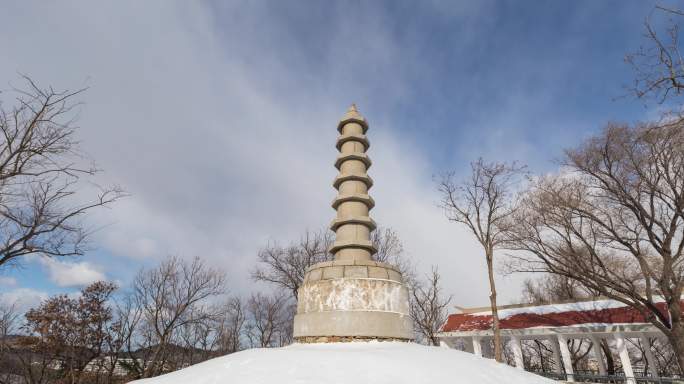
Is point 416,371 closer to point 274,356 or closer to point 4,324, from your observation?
point 274,356

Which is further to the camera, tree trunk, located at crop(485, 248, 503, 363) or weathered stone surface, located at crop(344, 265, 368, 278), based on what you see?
tree trunk, located at crop(485, 248, 503, 363)

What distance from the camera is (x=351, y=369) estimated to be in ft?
17.6

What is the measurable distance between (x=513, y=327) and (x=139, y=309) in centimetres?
2655

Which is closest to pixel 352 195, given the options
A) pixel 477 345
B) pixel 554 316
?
pixel 554 316

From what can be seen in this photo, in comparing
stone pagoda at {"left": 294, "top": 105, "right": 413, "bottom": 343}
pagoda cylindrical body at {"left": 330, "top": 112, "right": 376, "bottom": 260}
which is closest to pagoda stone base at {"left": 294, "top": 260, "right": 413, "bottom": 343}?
stone pagoda at {"left": 294, "top": 105, "right": 413, "bottom": 343}

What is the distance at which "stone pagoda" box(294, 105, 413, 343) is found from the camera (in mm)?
7402

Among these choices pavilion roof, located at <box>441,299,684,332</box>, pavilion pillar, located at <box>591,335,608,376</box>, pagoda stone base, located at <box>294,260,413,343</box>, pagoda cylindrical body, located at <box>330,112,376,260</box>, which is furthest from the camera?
pavilion pillar, located at <box>591,335,608,376</box>

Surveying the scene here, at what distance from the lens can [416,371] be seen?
5.40 m

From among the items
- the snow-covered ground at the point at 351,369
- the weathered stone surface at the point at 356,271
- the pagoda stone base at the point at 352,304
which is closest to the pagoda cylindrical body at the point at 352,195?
the weathered stone surface at the point at 356,271

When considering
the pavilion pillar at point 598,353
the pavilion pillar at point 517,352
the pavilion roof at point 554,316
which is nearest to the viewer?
the pavilion roof at point 554,316

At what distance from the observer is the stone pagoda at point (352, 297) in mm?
7402

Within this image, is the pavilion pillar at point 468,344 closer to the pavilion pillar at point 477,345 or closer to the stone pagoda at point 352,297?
the pavilion pillar at point 477,345

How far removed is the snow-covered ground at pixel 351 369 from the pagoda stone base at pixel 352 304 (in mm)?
614

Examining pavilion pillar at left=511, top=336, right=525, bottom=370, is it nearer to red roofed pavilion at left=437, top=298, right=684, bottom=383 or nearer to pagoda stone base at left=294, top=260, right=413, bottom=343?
red roofed pavilion at left=437, top=298, right=684, bottom=383
